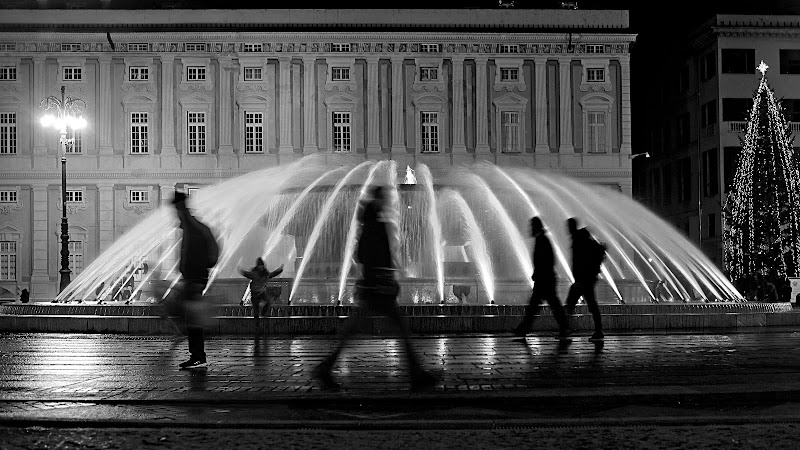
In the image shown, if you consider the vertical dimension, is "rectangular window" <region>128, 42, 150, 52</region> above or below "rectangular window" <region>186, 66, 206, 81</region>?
above

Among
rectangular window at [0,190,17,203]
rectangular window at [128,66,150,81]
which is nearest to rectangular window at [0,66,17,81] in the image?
rectangular window at [0,190,17,203]

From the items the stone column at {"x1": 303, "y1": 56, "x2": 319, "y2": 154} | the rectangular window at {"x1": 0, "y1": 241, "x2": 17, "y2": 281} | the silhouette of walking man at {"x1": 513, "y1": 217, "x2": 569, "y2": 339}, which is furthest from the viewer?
the stone column at {"x1": 303, "y1": 56, "x2": 319, "y2": 154}

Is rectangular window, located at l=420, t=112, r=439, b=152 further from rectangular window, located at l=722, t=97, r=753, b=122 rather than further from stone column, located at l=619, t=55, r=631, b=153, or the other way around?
rectangular window, located at l=722, t=97, r=753, b=122

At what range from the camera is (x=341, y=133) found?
54.1 meters

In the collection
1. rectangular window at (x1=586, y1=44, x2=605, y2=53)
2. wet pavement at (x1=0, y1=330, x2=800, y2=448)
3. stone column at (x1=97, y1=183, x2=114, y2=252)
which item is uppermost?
rectangular window at (x1=586, y1=44, x2=605, y2=53)

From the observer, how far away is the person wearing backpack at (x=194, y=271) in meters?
10.0

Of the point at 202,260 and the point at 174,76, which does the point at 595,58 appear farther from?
the point at 202,260

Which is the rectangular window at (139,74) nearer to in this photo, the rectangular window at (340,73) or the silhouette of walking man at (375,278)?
the rectangular window at (340,73)

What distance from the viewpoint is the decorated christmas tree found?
45344 mm

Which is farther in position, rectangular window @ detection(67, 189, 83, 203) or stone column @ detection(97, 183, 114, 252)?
rectangular window @ detection(67, 189, 83, 203)

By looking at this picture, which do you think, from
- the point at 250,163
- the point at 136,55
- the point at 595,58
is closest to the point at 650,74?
the point at 595,58

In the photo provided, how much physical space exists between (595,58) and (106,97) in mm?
25242

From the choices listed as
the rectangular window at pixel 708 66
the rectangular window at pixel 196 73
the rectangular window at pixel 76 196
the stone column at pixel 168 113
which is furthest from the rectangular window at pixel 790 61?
the rectangular window at pixel 76 196

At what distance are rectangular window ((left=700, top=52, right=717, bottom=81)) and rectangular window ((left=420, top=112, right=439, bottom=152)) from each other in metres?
14.8
